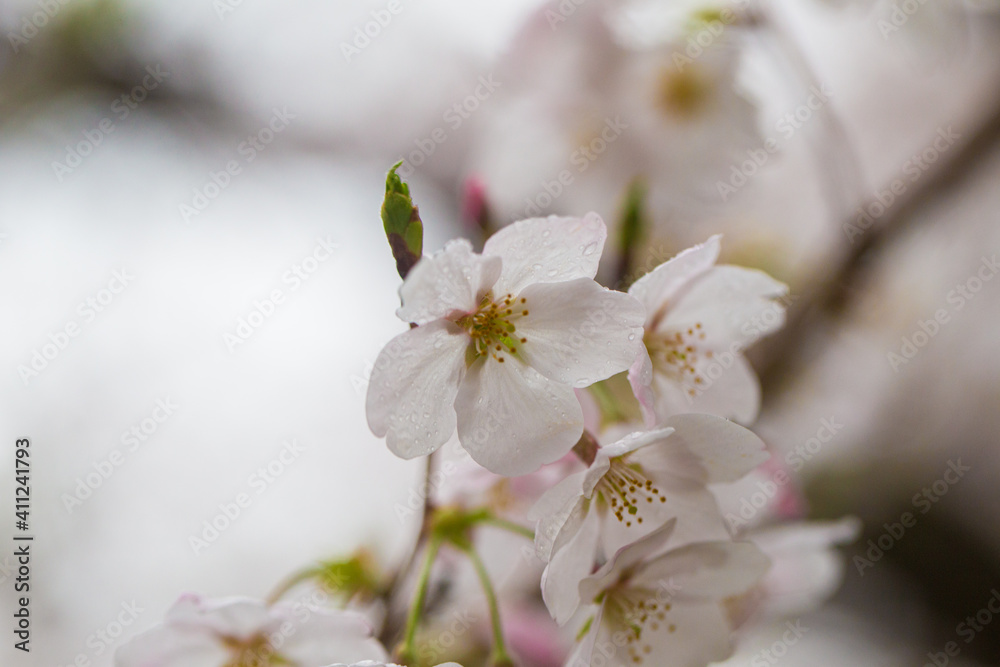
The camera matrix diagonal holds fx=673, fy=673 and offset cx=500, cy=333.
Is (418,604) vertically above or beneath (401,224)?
beneath

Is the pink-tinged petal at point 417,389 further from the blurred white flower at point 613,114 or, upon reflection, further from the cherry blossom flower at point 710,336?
the blurred white flower at point 613,114

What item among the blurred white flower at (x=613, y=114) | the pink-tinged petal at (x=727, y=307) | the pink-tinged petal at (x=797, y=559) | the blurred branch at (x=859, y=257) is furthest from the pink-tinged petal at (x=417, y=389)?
the blurred branch at (x=859, y=257)

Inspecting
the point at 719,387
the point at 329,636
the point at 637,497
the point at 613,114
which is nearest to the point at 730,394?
the point at 719,387

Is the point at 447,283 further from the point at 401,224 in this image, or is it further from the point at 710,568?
the point at 710,568

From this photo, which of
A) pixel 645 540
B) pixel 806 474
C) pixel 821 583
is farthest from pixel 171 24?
pixel 806 474

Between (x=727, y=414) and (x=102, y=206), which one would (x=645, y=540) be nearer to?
(x=727, y=414)

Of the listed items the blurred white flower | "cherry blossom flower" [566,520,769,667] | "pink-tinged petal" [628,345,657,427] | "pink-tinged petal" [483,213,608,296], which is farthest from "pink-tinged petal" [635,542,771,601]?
the blurred white flower

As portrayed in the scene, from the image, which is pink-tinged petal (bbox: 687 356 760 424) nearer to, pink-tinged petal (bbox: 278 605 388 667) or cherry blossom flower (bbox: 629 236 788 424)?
cherry blossom flower (bbox: 629 236 788 424)
